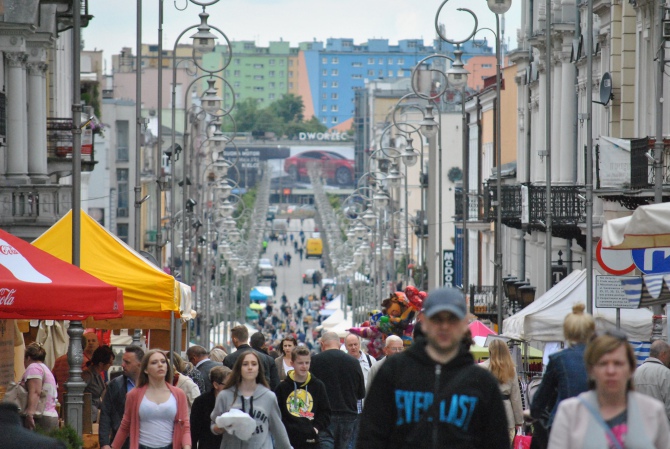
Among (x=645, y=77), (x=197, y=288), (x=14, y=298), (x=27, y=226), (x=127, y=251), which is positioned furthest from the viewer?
(x=197, y=288)

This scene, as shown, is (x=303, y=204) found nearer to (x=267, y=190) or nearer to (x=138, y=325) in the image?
(x=267, y=190)

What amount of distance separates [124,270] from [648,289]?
521cm

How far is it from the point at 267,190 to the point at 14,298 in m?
171

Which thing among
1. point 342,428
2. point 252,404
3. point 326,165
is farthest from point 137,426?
point 326,165

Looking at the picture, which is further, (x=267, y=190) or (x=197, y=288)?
(x=267, y=190)

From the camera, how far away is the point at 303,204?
643ft

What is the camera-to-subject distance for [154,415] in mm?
11031

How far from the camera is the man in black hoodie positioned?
21.1ft

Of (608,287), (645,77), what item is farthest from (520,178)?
(608,287)

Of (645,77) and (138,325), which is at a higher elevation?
(645,77)

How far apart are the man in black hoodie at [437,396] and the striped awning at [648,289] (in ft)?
30.0

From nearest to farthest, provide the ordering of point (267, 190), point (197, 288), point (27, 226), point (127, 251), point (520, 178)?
point (127, 251) → point (27, 226) → point (520, 178) → point (197, 288) → point (267, 190)

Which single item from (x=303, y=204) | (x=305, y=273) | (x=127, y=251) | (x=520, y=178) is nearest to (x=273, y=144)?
(x=303, y=204)

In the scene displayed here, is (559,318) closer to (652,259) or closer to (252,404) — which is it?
(652,259)
